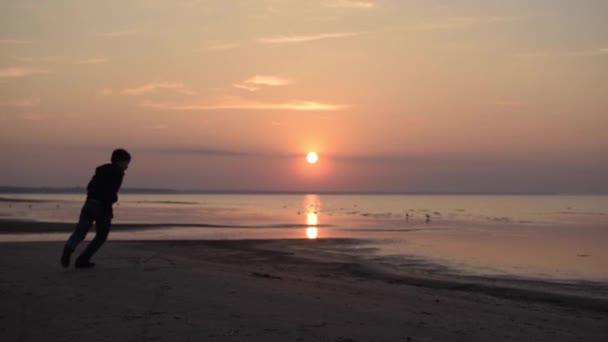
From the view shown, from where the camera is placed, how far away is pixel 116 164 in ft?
37.7

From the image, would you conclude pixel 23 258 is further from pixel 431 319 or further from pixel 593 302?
pixel 593 302

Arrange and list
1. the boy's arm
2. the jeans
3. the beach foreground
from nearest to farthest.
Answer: the beach foreground < the jeans < the boy's arm

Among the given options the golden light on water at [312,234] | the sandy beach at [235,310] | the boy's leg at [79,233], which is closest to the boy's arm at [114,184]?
the boy's leg at [79,233]

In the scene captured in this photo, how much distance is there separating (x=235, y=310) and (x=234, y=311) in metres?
0.07

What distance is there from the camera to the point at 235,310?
8.29 metres

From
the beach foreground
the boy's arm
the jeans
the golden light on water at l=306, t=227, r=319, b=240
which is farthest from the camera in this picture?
the golden light on water at l=306, t=227, r=319, b=240

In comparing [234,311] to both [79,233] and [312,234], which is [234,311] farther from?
[312,234]

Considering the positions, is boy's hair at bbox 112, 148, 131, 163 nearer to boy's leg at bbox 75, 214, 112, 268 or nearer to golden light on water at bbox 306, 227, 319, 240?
boy's leg at bbox 75, 214, 112, 268

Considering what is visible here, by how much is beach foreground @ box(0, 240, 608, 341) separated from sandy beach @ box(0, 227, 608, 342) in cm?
1

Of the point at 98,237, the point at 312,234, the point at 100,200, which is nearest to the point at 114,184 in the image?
the point at 100,200

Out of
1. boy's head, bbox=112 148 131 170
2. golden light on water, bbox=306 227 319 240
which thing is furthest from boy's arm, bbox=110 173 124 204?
golden light on water, bbox=306 227 319 240

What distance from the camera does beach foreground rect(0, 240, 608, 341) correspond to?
7.16 m

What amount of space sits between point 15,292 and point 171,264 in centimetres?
467

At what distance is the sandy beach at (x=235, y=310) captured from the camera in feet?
23.5
